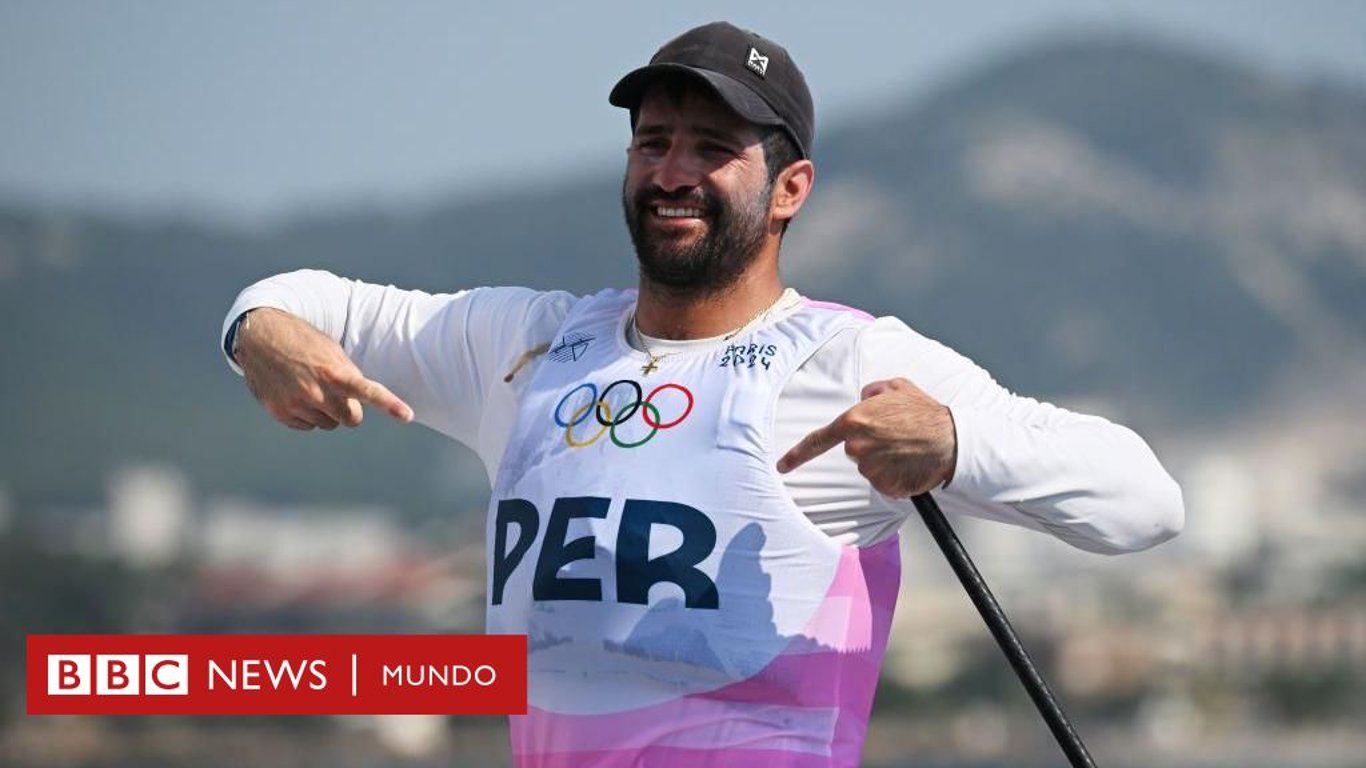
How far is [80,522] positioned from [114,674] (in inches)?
6977

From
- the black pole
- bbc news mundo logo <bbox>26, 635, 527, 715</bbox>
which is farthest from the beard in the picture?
bbc news mundo logo <bbox>26, 635, 527, 715</bbox>

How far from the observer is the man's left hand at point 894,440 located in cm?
443

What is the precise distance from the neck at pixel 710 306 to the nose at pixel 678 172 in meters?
0.23

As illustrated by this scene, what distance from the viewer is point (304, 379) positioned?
4.76m

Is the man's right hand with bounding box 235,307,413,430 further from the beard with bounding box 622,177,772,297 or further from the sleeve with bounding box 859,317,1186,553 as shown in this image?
the sleeve with bounding box 859,317,1186,553

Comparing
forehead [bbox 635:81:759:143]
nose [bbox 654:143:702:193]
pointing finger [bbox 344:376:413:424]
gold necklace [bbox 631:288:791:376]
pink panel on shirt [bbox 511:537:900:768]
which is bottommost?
pink panel on shirt [bbox 511:537:900:768]

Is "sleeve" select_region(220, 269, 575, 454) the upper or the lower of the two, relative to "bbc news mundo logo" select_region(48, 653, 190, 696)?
upper

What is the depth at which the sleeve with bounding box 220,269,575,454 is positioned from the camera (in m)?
5.24

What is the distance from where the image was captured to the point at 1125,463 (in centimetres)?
464

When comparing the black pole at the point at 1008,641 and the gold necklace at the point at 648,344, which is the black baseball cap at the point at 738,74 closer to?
the gold necklace at the point at 648,344

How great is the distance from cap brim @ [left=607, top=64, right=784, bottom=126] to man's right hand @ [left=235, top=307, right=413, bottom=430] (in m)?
0.73

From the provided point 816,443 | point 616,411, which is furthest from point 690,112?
point 816,443

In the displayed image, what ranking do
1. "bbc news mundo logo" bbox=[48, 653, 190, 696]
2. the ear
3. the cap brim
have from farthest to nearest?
"bbc news mundo logo" bbox=[48, 653, 190, 696] < the ear < the cap brim

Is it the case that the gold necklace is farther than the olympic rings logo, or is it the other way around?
the gold necklace
